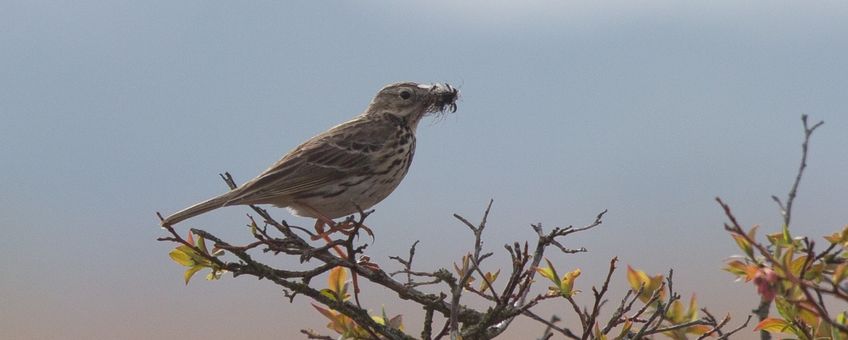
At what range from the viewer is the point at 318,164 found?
9.21m

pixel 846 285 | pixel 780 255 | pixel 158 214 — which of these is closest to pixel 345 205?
pixel 158 214

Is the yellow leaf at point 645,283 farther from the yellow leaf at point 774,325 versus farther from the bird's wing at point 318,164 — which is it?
the bird's wing at point 318,164

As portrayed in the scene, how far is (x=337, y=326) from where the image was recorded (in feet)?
19.4

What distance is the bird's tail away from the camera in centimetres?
786

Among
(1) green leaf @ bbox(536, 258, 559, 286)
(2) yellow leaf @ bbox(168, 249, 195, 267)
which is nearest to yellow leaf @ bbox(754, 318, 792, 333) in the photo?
(1) green leaf @ bbox(536, 258, 559, 286)

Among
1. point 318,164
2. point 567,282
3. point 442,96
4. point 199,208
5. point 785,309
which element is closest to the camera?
point 785,309

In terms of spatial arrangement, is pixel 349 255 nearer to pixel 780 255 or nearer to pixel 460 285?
pixel 460 285

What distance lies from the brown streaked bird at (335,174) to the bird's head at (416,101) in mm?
354

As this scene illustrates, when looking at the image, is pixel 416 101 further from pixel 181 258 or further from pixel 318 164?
pixel 181 258

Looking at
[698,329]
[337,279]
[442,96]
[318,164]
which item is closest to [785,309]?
[698,329]

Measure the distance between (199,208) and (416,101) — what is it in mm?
3601

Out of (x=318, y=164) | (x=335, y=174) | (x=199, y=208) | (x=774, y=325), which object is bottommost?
(x=774, y=325)

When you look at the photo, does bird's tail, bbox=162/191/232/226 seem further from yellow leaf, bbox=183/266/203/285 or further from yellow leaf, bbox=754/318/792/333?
yellow leaf, bbox=754/318/792/333

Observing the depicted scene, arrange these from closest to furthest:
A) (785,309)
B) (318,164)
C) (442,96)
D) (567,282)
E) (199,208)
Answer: (785,309) → (567,282) → (199,208) → (318,164) → (442,96)
